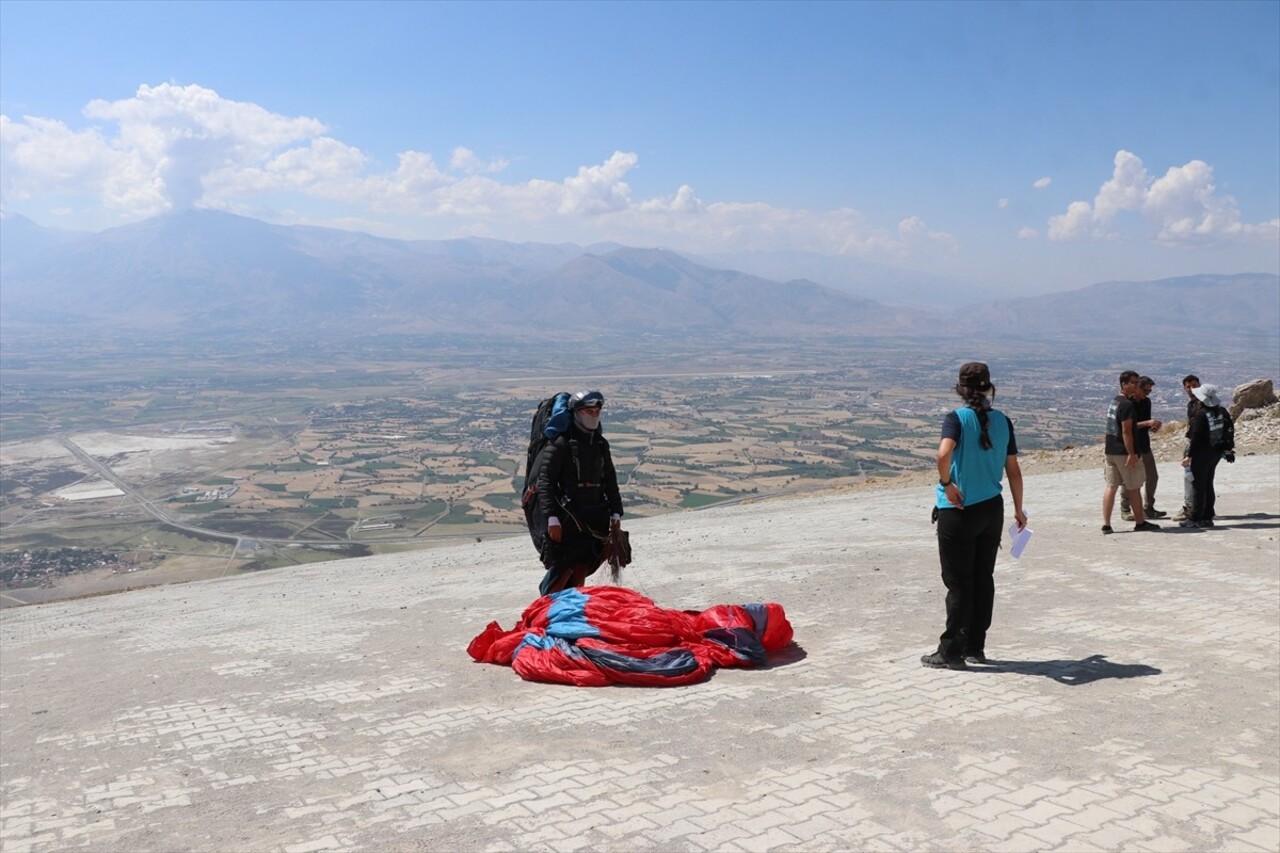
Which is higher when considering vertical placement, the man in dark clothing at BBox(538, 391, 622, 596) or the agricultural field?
the man in dark clothing at BBox(538, 391, 622, 596)

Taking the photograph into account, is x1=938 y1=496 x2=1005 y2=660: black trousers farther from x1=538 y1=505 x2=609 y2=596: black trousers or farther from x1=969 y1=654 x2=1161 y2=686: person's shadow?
x1=538 y1=505 x2=609 y2=596: black trousers

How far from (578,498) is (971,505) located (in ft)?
9.60

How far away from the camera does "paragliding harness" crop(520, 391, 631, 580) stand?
24.9ft

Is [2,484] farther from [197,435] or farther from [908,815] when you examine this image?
[908,815]

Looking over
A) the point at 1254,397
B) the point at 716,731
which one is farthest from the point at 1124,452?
the point at 1254,397

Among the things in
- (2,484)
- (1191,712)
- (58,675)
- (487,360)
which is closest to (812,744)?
(1191,712)

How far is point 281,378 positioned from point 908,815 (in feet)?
414

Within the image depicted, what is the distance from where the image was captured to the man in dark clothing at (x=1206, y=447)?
453 inches

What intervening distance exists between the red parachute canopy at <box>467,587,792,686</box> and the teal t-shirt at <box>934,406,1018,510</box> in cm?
167

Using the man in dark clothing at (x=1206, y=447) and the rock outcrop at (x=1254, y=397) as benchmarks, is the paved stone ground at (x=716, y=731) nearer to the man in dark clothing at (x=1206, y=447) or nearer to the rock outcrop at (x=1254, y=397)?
the man in dark clothing at (x=1206, y=447)

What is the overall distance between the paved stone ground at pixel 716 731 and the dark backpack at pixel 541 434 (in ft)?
4.33

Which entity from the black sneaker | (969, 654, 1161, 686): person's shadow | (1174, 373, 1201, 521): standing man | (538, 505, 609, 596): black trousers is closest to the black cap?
(538, 505, 609, 596): black trousers

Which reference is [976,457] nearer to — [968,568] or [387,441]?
[968,568]

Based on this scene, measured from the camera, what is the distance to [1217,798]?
4492mm
